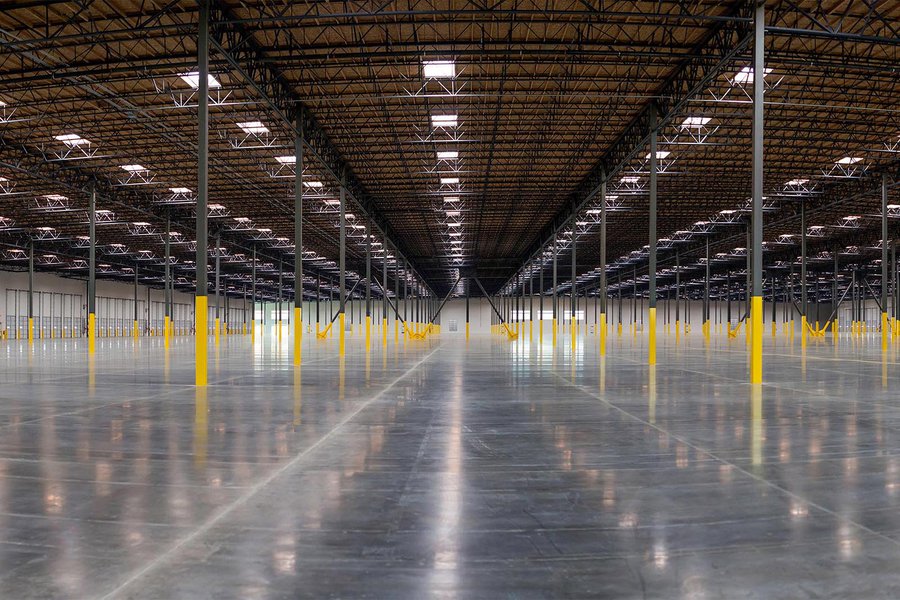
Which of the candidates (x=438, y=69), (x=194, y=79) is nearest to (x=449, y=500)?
(x=438, y=69)

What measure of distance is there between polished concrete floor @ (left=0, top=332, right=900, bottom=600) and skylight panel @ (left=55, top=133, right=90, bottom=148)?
20554 mm

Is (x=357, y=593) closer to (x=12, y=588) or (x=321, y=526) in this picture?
(x=321, y=526)

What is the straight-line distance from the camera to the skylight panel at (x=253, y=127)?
2567 cm

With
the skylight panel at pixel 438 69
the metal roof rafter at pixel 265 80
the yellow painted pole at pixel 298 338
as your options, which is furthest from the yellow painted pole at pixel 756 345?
the metal roof rafter at pixel 265 80

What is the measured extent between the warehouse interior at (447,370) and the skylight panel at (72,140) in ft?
1.03

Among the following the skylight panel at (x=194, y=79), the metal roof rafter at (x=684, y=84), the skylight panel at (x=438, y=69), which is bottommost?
the metal roof rafter at (x=684, y=84)

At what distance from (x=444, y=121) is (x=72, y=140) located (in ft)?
51.0

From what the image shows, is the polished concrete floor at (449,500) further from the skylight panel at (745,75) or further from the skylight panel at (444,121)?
the skylight panel at (444,121)

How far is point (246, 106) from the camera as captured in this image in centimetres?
2391

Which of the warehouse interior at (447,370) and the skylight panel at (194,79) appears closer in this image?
the warehouse interior at (447,370)

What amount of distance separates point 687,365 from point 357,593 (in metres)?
19.0

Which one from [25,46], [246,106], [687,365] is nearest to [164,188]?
[246,106]

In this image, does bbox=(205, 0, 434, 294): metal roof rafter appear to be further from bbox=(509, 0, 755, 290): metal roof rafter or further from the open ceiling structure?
bbox=(509, 0, 755, 290): metal roof rafter

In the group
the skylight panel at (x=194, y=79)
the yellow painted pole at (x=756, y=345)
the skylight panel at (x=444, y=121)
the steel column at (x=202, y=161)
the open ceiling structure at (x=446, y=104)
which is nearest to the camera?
the yellow painted pole at (x=756, y=345)
